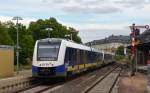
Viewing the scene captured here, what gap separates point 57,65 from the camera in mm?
32938

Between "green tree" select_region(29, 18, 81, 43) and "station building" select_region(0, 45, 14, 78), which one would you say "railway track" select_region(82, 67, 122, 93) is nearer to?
"station building" select_region(0, 45, 14, 78)

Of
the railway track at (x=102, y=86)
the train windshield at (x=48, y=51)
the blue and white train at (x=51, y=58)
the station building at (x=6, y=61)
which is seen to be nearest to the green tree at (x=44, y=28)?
the station building at (x=6, y=61)

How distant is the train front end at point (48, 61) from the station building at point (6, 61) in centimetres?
985

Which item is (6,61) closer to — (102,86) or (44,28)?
(102,86)

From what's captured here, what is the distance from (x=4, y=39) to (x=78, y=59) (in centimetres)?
5049

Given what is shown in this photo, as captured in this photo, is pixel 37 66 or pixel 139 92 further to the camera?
pixel 37 66

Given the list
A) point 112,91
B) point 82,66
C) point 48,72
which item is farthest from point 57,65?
point 82,66

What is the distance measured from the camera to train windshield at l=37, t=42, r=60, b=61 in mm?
33188

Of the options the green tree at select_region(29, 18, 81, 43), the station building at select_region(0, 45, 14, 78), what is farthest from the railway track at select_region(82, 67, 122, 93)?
the green tree at select_region(29, 18, 81, 43)

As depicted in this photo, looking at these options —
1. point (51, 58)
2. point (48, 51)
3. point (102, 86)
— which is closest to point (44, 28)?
point (48, 51)

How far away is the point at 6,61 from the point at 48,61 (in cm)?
1224

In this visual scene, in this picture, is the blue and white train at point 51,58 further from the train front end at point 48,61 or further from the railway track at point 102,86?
the railway track at point 102,86

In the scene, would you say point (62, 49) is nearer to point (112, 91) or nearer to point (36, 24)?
point (112, 91)

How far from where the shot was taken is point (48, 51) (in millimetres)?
33500
